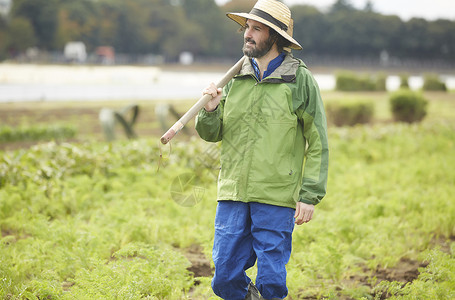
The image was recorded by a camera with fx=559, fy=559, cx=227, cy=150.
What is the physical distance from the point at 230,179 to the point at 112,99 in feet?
66.7

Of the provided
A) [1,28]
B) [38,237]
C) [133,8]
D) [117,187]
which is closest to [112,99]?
[117,187]

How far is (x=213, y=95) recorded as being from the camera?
124 inches

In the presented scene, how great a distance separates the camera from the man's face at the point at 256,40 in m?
3.18

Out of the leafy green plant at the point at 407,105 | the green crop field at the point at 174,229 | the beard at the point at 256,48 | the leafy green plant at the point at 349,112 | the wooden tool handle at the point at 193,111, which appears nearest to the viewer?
the wooden tool handle at the point at 193,111

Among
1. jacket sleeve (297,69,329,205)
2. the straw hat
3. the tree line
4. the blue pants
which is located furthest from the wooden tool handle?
the tree line

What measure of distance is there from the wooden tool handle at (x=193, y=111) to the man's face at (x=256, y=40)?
0.15 metres

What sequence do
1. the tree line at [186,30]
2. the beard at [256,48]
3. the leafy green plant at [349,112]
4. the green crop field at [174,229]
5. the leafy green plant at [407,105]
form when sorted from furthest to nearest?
1. the tree line at [186,30]
2. the leafy green plant at [407,105]
3. the leafy green plant at [349,112]
4. the green crop field at [174,229]
5. the beard at [256,48]

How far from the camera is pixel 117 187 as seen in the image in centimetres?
653

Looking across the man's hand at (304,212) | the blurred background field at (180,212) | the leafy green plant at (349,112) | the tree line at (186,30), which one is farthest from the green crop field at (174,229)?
the tree line at (186,30)

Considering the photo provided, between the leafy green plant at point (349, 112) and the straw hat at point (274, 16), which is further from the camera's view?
the leafy green plant at point (349, 112)

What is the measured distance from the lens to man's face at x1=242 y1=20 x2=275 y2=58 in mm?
3184

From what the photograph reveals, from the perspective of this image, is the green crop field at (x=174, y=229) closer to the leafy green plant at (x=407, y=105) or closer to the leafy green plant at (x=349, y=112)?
the leafy green plant at (x=349, y=112)

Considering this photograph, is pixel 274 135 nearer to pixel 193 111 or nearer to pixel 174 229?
pixel 193 111

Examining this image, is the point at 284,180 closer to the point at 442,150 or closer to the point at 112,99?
the point at 442,150
